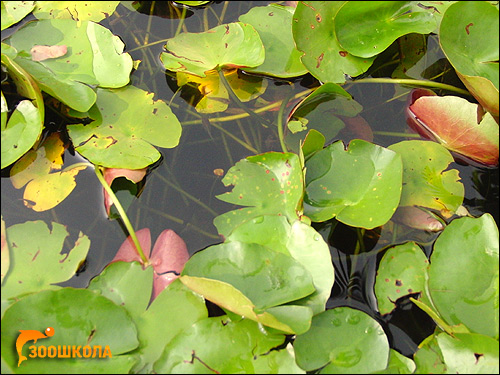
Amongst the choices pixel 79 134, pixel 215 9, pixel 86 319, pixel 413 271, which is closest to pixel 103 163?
pixel 79 134

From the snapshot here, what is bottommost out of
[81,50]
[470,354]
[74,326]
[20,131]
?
[470,354]

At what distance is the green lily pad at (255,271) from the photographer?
103cm

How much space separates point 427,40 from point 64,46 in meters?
1.17

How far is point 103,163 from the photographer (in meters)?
1.22

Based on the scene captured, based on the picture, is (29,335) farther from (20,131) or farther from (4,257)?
(20,131)

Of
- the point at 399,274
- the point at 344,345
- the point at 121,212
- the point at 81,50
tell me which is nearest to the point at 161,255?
the point at 121,212

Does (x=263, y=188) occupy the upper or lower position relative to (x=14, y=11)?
lower

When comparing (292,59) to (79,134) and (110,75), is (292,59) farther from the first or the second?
(79,134)

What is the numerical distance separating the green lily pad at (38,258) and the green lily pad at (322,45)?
81 centimetres

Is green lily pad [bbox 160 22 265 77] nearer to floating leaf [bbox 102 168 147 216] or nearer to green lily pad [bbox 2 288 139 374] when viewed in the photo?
floating leaf [bbox 102 168 147 216]

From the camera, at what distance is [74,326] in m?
1.00

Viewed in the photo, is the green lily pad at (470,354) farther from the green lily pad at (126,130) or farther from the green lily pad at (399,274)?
the green lily pad at (126,130)

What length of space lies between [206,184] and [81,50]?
0.58 meters

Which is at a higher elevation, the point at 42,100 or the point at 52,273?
the point at 42,100
